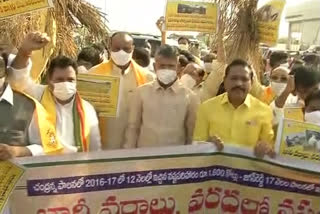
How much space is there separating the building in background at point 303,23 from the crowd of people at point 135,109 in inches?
385

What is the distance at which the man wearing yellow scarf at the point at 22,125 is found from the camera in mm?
3127

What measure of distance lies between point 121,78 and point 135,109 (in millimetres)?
364

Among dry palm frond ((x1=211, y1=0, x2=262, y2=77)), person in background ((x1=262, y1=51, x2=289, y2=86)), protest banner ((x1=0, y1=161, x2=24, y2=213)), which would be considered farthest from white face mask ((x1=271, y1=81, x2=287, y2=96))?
protest banner ((x1=0, y1=161, x2=24, y2=213))

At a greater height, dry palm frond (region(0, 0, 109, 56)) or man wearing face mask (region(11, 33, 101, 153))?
dry palm frond (region(0, 0, 109, 56))

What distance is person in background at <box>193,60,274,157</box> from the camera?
363 cm

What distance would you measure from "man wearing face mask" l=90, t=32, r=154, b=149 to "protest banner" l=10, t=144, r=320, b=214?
1064 millimetres

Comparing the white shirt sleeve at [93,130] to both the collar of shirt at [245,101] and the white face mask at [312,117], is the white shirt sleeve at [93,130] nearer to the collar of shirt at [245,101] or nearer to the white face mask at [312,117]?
the collar of shirt at [245,101]

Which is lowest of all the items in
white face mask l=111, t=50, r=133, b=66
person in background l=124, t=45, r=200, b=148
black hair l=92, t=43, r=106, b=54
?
person in background l=124, t=45, r=200, b=148

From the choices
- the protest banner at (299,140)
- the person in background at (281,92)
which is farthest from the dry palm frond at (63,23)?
the protest banner at (299,140)

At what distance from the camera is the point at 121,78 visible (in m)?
4.50

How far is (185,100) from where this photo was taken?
4.18 m

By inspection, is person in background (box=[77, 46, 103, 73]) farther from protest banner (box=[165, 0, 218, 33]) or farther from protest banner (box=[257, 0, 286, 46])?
protest banner (box=[257, 0, 286, 46])

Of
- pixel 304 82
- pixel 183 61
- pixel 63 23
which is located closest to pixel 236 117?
pixel 304 82

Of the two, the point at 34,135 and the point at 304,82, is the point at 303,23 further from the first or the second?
the point at 34,135
